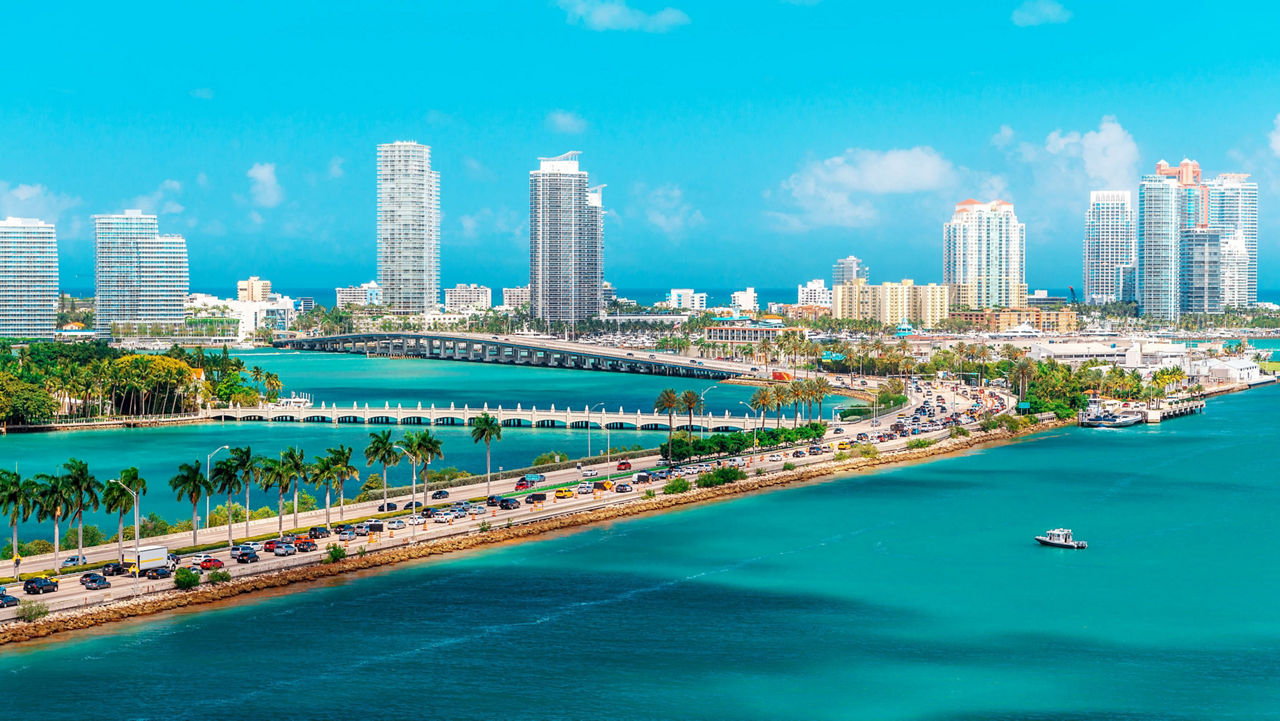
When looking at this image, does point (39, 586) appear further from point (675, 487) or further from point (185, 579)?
point (675, 487)

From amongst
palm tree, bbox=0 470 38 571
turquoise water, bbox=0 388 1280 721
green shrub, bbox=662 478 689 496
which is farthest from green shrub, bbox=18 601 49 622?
green shrub, bbox=662 478 689 496

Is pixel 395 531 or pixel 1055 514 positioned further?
pixel 1055 514

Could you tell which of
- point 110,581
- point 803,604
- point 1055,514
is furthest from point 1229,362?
point 110,581

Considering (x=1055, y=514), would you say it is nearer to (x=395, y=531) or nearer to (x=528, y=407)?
(x=395, y=531)

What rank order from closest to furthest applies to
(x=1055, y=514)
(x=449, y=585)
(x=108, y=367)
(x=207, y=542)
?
(x=449, y=585), (x=207, y=542), (x=1055, y=514), (x=108, y=367)

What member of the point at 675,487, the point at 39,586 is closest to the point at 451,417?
the point at 675,487

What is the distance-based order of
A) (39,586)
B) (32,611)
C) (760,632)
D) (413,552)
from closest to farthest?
(32,611) < (760,632) < (39,586) < (413,552)

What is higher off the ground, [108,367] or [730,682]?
[108,367]

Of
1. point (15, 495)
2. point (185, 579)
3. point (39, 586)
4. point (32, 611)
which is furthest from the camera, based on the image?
point (15, 495)
